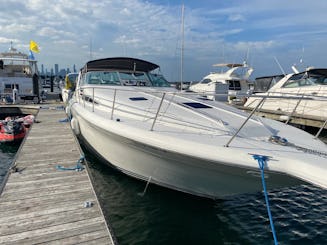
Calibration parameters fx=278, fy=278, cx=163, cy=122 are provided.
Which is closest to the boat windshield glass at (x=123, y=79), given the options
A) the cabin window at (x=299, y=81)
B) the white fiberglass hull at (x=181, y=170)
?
the white fiberglass hull at (x=181, y=170)

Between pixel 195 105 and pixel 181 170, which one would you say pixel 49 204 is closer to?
pixel 181 170

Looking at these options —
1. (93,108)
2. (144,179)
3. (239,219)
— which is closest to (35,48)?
(93,108)

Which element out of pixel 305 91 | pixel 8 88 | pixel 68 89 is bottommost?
pixel 305 91

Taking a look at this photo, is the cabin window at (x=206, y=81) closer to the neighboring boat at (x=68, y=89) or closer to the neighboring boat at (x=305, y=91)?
the neighboring boat at (x=305, y=91)

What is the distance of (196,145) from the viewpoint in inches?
148

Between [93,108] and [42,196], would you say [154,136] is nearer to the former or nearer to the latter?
[42,196]

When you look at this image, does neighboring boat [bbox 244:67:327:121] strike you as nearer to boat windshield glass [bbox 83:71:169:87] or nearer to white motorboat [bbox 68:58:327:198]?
boat windshield glass [bbox 83:71:169:87]

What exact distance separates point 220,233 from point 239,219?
58cm

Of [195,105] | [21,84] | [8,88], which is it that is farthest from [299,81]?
[8,88]

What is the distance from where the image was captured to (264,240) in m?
4.20

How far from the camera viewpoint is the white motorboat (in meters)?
3.44

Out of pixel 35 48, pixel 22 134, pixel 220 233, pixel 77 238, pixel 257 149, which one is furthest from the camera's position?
pixel 35 48

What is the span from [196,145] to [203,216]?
1636mm

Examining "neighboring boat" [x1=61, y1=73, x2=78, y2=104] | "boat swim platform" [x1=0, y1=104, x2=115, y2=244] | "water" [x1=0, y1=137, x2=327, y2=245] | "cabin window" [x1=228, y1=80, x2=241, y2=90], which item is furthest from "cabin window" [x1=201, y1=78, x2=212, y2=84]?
"boat swim platform" [x1=0, y1=104, x2=115, y2=244]
